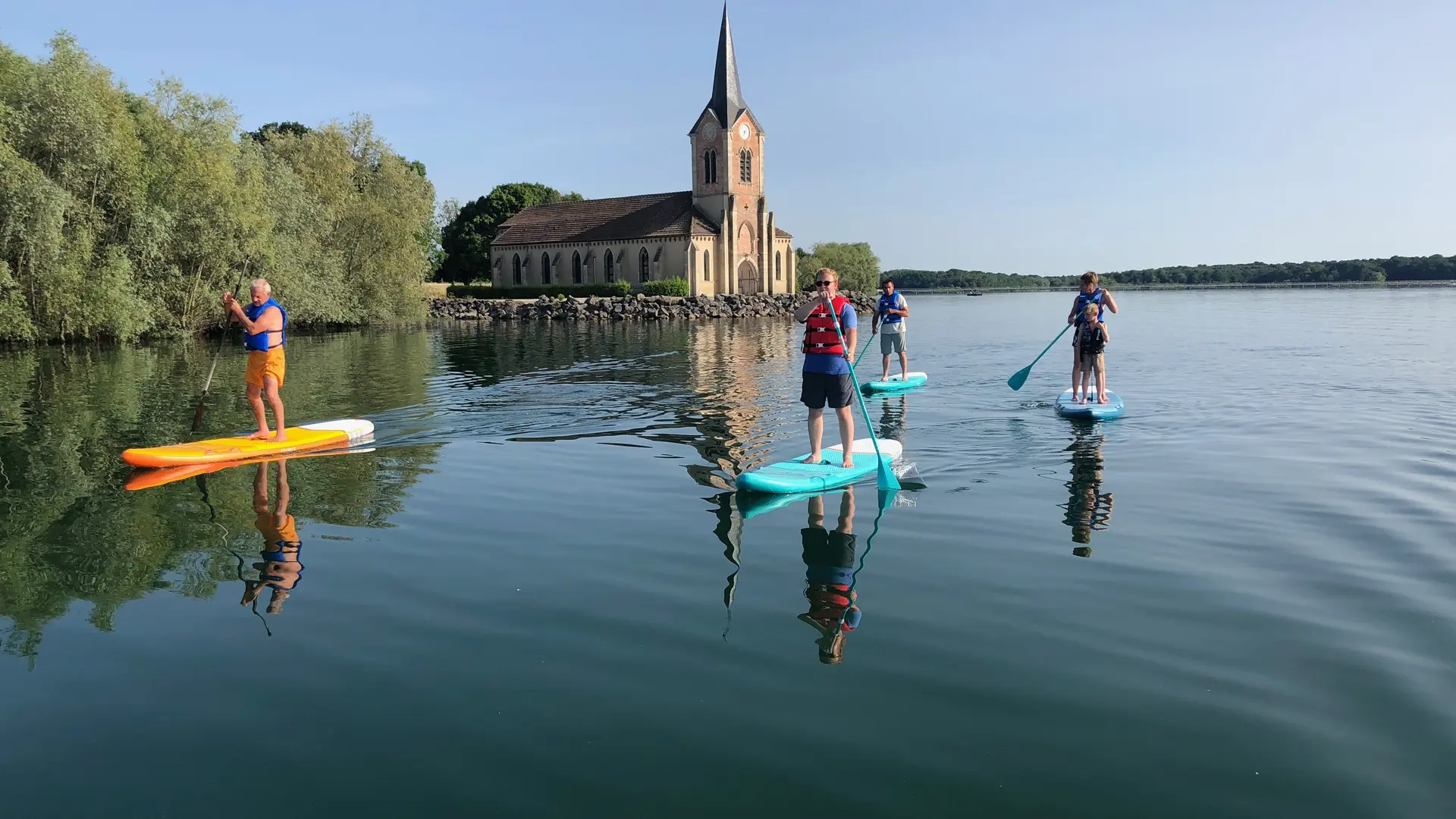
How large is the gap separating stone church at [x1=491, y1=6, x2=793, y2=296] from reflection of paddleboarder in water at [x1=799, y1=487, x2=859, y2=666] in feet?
220

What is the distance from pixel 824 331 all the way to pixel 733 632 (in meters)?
4.53

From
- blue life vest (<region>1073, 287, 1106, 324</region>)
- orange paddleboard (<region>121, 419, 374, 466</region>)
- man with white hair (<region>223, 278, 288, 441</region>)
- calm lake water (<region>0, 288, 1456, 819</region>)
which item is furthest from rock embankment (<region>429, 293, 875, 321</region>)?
calm lake water (<region>0, 288, 1456, 819</region>)

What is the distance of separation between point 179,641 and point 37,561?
260 centimetres

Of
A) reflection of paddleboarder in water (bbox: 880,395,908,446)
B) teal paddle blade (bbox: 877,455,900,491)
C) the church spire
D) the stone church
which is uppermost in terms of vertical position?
the church spire

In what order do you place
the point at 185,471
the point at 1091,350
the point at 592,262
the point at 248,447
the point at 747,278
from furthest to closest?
the point at 747,278, the point at 592,262, the point at 1091,350, the point at 248,447, the point at 185,471

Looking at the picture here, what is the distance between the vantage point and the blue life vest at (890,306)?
18.2 metres

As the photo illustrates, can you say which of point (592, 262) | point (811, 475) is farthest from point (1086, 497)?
point (592, 262)

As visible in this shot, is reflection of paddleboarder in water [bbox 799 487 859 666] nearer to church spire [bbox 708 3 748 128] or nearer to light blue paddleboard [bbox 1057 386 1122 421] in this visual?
light blue paddleboard [bbox 1057 386 1122 421]

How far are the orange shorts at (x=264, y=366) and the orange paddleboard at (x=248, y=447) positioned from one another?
29.2 inches

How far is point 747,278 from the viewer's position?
81062 millimetres

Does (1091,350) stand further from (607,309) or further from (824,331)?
(607,309)

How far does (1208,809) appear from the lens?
3.94 meters

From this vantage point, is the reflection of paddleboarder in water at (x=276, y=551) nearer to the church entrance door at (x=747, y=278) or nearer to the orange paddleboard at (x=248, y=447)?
the orange paddleboard at (x=248, y=447)

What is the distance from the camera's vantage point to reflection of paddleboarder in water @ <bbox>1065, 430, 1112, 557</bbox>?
26.6 ft
